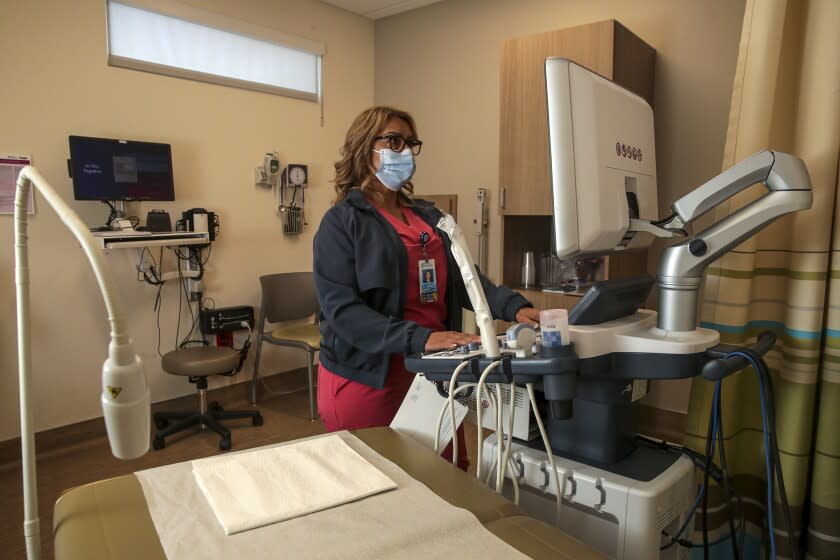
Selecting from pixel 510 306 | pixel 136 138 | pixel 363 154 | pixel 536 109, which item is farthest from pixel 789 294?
Result: pixel 136 138

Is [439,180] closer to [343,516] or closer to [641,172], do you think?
[641,172]

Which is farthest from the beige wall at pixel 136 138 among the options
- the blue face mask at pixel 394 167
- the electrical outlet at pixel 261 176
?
the blue face mask at pixel 394 167

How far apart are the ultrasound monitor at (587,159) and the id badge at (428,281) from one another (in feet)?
1.71

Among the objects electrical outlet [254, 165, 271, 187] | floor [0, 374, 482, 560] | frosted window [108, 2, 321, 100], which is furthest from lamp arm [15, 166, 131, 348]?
electrical outlet [254, 165, 271, 187]

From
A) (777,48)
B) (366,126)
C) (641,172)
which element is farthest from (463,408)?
(777,48)

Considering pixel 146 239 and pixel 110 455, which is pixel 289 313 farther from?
pixel 110 455

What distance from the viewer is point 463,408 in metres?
1.14

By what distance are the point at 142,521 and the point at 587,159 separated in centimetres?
92

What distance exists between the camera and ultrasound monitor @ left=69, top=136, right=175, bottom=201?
9.34ft

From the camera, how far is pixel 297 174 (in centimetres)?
386

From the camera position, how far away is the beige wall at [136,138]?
281 cm

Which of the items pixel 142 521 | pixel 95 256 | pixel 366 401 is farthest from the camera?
pixel 366 401

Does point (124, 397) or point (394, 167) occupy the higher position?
point (394, 167)

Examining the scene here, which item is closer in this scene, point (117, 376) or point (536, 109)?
point (117, 376)
